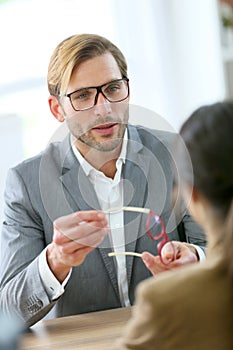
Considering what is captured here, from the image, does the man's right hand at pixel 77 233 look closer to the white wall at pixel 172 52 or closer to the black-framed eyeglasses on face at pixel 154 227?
the black-framed eyeglasses on face at pixel 154 227

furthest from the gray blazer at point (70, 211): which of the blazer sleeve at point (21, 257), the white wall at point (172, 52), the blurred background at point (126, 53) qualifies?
the white wall at point (172, 52)

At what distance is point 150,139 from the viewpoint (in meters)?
2.11

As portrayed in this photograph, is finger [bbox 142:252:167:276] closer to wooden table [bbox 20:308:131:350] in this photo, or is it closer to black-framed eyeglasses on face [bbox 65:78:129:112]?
wooden table [bbox 20:308:131:350]

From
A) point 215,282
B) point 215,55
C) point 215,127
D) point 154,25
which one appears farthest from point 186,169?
point 215,55

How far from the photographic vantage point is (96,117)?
2033 mm

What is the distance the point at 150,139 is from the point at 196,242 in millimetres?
308

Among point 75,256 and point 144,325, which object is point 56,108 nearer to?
point 75,256

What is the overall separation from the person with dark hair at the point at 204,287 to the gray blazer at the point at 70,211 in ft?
2.20

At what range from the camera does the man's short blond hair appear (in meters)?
2.15

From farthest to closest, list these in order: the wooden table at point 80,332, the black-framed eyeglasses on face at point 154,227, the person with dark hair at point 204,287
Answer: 1. the black-framed eyeglasses on face at point 154,227
2. the wooden table at point 80,332
3. the person with dark hair at point 204,287

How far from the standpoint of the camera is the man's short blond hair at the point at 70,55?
7.06 ft

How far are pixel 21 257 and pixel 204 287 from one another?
99cm

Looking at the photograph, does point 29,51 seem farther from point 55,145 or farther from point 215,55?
point 55,145

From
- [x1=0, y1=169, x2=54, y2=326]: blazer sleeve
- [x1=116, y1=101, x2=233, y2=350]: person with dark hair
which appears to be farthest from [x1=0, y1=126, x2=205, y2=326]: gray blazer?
[x1=116, y1=101, x2=233, y2=350]: person with dark hair
